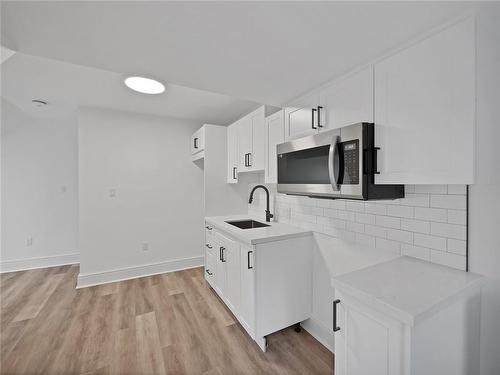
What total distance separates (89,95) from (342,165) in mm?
2925

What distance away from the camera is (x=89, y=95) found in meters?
2.63

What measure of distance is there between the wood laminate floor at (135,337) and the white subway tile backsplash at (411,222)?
1.01m

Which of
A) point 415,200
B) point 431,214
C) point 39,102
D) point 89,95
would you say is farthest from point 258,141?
point 39,102

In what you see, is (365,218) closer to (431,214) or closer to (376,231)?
(376,231)

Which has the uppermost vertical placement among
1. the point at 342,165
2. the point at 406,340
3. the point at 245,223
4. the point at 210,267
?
the point at 342,165

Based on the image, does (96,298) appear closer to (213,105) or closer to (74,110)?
(74,110)

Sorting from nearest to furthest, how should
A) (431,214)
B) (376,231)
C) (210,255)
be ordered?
(431,214) → (376,231) → (210,255)

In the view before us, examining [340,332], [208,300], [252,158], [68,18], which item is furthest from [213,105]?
[340,332]

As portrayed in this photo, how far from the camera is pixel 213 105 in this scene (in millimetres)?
2971

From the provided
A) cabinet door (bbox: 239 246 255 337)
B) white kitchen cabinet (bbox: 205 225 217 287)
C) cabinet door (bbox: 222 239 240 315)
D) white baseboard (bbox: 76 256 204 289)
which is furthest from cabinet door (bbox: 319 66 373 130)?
white baseboard (bbox: 76 256 204 289)

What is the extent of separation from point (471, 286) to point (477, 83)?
0.89 m

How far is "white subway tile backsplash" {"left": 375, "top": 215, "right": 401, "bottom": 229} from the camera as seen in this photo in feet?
4.75

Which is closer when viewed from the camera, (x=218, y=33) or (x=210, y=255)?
(x=218, y=33)

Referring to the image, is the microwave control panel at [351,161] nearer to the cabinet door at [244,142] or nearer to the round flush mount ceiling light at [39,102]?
the cabinet door at [244,142]
